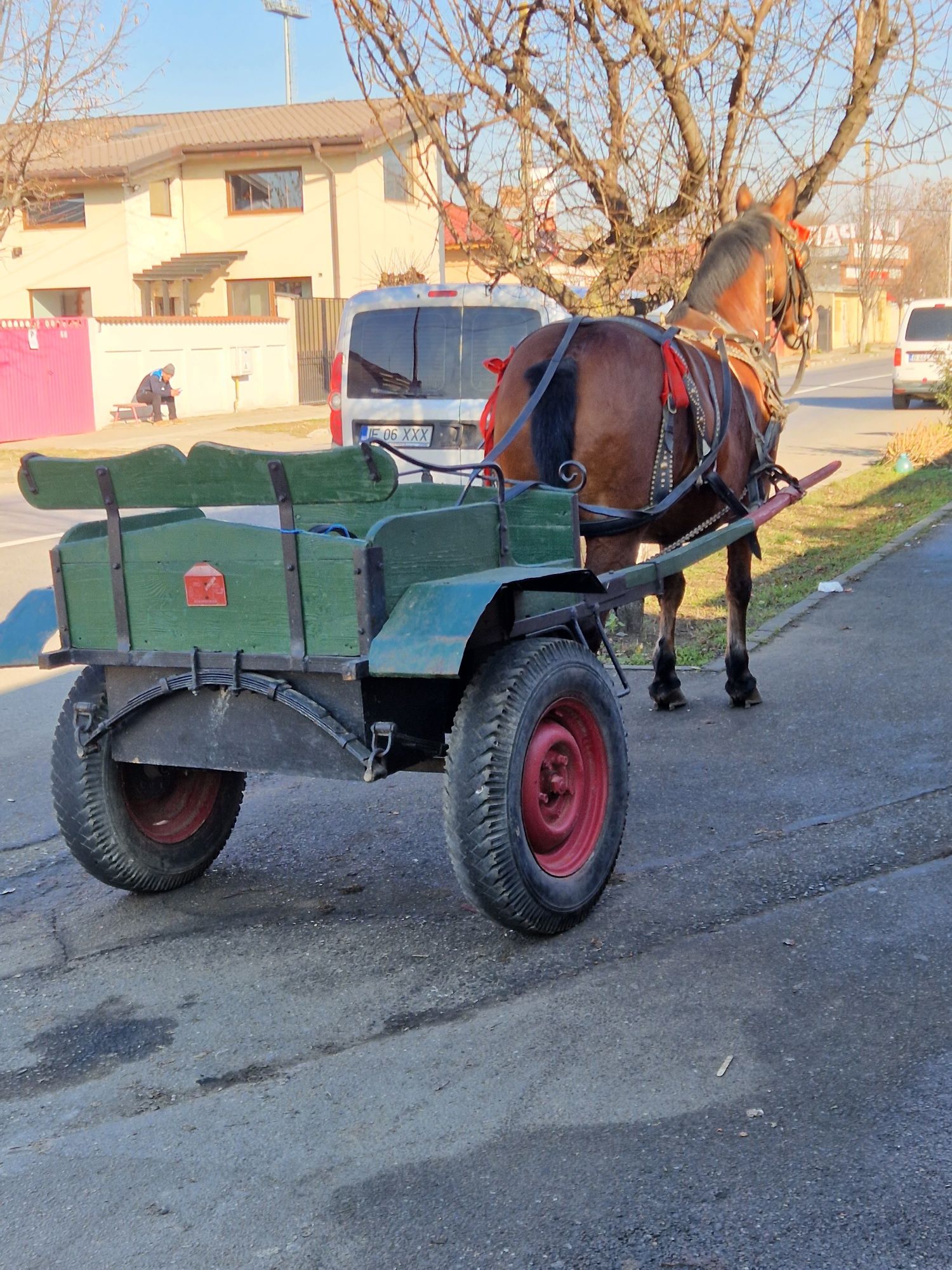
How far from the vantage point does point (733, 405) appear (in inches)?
256

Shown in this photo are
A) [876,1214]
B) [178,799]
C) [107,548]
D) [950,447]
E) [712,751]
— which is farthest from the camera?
[950,447]

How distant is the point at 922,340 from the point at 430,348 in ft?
60.4

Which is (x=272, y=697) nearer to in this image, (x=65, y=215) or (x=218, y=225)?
(x=65, y=215)

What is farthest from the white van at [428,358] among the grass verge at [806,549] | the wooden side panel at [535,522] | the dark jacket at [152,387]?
the dark jacket at [152,387]

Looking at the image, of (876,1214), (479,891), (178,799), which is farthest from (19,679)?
(876,1214)

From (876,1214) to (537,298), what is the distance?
7998 millimetres

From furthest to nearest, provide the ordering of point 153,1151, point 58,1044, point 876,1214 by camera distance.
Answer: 1. point 58,1044
2. point 153,1151
3. point 876,1214

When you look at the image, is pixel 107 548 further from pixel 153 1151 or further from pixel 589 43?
pixel 589 43

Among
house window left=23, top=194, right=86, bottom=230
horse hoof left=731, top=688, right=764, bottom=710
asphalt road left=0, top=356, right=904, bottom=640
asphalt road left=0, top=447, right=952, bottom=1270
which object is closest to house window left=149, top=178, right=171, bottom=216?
house window left=23, top=194, right=86, bottom=230

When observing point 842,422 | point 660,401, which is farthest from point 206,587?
point 842,422

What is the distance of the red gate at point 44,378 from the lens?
2572 cm

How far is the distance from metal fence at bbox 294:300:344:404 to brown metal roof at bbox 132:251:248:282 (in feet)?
14.7

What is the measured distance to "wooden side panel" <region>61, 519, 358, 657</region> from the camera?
385cm

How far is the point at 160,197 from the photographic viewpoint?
38.5 m
